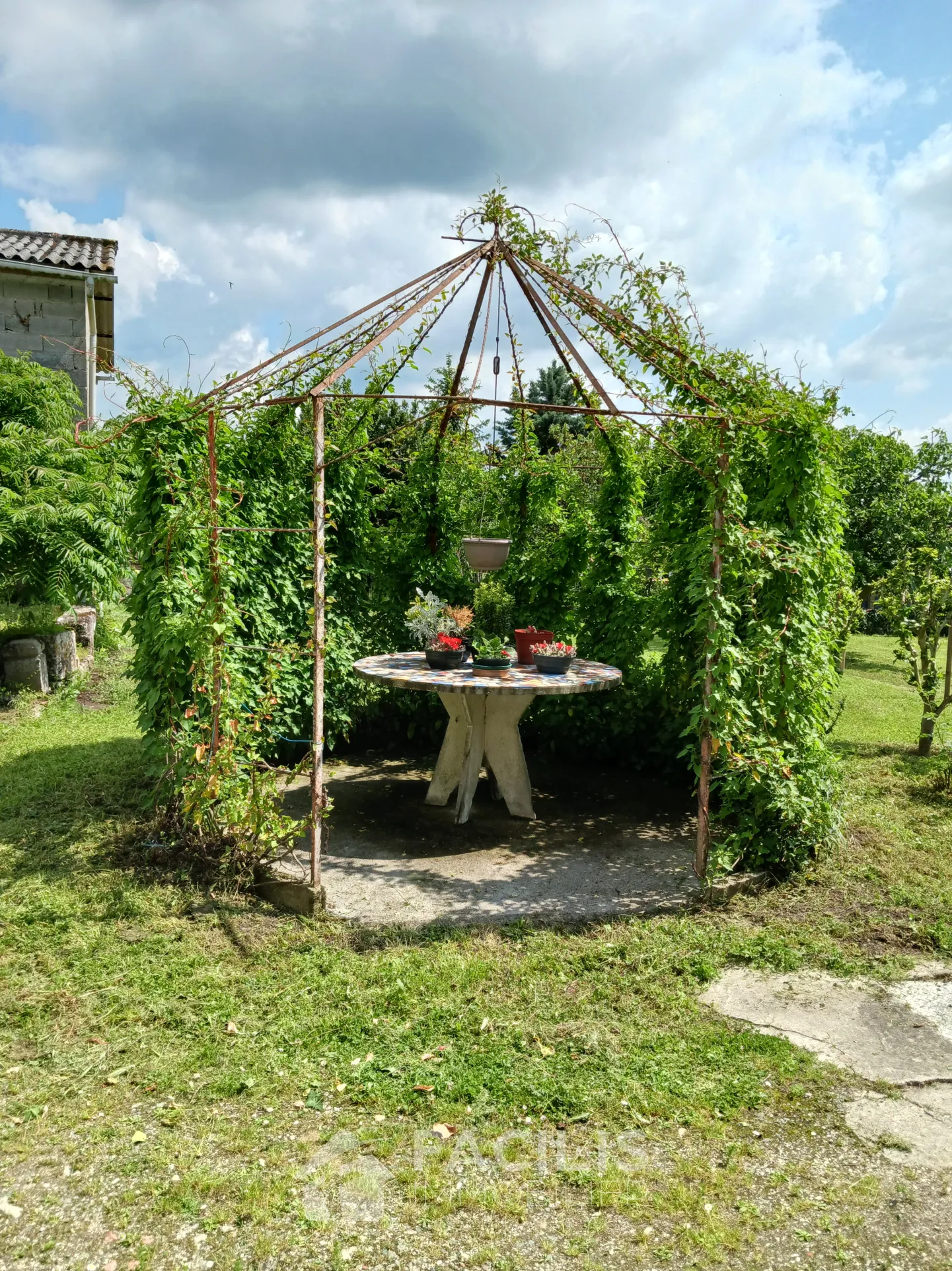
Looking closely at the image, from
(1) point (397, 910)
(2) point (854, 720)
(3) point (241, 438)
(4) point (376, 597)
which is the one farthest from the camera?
(2) point (854, 720)

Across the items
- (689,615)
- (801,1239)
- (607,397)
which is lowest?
(801,1239)

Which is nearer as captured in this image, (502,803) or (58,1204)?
(58,1204)

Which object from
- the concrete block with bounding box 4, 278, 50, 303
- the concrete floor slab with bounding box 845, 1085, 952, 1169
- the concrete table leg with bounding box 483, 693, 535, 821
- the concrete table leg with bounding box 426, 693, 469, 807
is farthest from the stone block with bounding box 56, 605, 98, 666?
the concrete floor slab with bounding box 845, 1085, 952, 1169

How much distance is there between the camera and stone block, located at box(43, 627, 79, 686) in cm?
981

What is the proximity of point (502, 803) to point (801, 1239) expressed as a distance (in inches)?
170

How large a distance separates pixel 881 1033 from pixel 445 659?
3496 millimetres

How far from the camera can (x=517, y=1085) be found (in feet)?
10.9

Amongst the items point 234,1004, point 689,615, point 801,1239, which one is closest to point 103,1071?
point 234,1004

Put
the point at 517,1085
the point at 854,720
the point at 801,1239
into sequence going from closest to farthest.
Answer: the point at 801,1239 → the point at 517,1085 → the point at 854,720

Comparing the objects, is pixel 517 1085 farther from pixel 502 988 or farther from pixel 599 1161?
pixel 502 988

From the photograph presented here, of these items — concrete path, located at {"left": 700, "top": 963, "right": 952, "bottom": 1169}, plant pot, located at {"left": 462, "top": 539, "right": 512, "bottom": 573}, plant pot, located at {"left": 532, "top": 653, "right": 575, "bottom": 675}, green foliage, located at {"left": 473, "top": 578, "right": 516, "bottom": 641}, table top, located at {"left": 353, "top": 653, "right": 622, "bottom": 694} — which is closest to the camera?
concrete path, located at {"left": 700, "top": 963, "right": 952, "bottom": 1169}

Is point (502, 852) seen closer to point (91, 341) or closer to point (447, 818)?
point (447, 818)

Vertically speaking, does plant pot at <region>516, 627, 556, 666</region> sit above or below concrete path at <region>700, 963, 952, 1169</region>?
above

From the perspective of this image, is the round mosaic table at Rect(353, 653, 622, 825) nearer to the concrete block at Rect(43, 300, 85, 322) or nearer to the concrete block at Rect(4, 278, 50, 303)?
the concrete block at Rect(43, 300, 85, 322)
